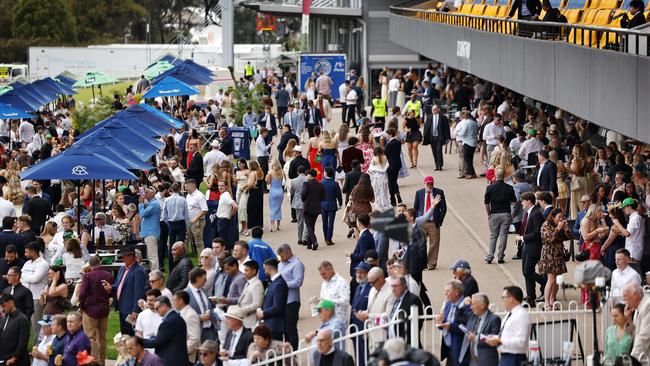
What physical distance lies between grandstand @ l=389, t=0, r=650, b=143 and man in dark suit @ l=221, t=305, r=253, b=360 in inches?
236

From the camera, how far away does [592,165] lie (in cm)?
2275

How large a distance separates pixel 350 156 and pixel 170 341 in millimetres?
11594

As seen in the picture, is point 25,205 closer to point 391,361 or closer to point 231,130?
point 231,130

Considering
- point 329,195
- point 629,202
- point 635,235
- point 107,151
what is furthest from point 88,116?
point 635,235

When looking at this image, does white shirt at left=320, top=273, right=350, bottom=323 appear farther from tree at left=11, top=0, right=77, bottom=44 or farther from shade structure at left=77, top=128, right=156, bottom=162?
tree at left=11, top=0, right=77, bottom=44

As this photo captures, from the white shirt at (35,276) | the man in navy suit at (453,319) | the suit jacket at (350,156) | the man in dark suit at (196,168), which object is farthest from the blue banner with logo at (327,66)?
the man in navy suit at (453,319)

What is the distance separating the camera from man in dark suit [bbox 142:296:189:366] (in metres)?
13.7

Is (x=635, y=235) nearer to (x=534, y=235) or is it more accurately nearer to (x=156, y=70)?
(x=534, y=235)

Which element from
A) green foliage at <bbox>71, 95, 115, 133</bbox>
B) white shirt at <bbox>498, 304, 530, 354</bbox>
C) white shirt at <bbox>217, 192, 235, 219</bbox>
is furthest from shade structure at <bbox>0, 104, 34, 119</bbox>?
white shirt at <bbox>498, 304, 530, 354</bbox>

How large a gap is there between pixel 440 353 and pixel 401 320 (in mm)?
1463

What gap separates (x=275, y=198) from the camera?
2405 cm

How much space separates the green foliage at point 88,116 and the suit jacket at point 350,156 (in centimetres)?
1368

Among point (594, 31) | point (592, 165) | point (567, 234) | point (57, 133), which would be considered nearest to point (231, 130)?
point (57, 133)

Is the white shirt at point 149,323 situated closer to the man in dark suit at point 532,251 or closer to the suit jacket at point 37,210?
the man in dark suit at point 532,251
